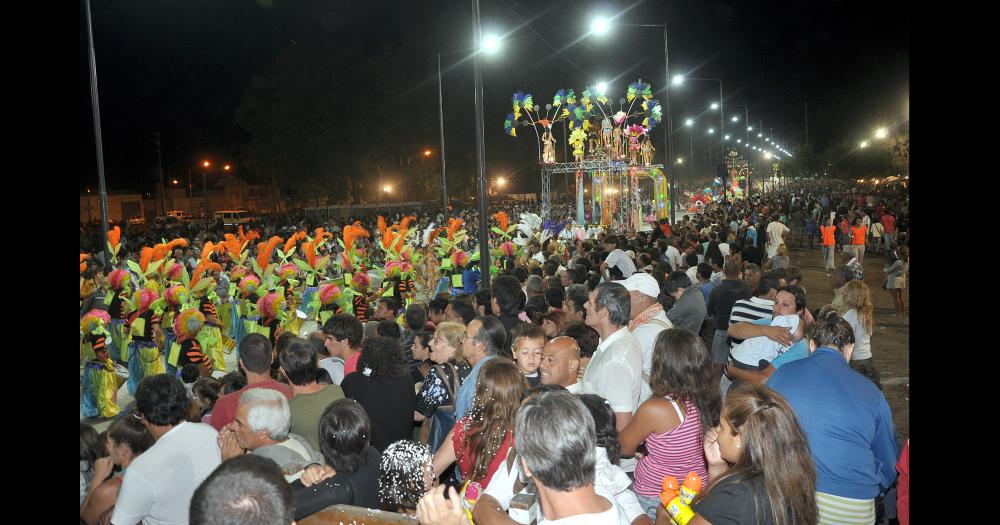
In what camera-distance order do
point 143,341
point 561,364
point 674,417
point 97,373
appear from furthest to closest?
point 143,341
point 97,373
point 561,364
point 674,417

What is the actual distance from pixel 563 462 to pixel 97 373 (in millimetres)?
7880

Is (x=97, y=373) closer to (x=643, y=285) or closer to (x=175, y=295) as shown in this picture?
(x=175, y=295)

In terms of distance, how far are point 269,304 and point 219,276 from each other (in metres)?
3.31

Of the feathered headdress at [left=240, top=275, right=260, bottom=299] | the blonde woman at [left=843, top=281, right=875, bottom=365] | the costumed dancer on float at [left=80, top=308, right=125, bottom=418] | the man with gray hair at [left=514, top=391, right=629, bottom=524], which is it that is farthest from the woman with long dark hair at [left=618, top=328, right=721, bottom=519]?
the feathered headdress at [left=240, top=275, right=260, bottom=299]

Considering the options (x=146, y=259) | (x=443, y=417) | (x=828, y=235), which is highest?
(x=146, y=259)

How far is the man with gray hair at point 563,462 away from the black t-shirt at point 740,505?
0.34 m

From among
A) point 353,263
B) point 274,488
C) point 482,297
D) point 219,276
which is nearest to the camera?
point 274,488

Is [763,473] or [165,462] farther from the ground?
[763,473]

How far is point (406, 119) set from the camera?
50.9 m

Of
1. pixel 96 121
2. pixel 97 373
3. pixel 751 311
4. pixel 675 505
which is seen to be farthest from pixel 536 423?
pixel 96 121

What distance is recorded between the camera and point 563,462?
2744 millimetres

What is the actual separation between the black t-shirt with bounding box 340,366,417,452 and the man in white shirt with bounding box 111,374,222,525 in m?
1.16
